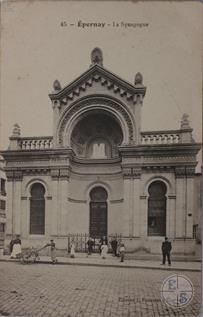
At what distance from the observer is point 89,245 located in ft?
41.0

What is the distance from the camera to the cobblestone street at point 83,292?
7.50 meters

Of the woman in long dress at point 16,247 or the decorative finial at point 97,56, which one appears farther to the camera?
the woman in long dress at point 16,247

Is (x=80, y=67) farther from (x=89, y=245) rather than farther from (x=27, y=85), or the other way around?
(x=89, y=245)

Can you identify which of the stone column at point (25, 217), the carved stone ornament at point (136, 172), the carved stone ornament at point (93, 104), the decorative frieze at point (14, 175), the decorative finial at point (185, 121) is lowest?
the stone column at point (25, 217)

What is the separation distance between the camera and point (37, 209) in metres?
13.1

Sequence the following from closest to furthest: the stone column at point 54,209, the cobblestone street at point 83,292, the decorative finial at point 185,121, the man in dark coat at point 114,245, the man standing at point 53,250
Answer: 1. the cobblestone street at point 83,292
2. the decorative finial at point 185,121
3. the man standing at point 53,250
4. the man in dark coat at point 114,245
5. the stone column at point 54,209

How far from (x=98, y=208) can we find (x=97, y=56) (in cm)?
650

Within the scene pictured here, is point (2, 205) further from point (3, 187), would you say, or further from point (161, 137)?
point (161, 137)

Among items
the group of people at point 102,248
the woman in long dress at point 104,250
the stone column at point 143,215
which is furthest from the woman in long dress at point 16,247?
the stone column at point 143,215

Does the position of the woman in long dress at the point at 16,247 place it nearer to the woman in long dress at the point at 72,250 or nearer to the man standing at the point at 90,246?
the woman in long dress at the point at 72,250

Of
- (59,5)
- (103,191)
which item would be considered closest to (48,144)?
(103,191)

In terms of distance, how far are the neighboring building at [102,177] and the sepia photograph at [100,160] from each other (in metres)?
0.04

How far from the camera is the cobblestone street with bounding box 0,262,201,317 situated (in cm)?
750

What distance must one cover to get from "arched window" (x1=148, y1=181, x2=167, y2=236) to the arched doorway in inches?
67.9
